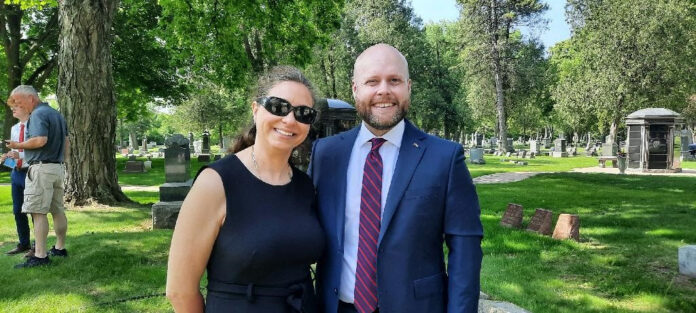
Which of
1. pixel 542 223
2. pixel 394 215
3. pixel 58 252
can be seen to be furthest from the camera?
pixel 542 223

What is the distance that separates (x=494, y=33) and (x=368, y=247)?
38374 mm

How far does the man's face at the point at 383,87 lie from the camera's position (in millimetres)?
2129

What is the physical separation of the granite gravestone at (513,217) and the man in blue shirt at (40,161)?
7177mm

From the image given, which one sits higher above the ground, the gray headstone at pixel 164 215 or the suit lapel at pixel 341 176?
the suit lapel at pixel 341 176

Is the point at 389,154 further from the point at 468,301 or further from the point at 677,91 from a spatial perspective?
the point at 677,91

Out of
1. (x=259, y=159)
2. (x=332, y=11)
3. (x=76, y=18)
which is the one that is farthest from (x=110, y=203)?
(x=259, y=159)

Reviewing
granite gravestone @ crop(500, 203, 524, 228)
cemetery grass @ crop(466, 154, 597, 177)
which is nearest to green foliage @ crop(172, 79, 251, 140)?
cemetery grass @ crop(466, 154, 597, 177)

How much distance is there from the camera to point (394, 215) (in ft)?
6.70

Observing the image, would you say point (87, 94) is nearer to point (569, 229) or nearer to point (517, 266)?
point (517, 266)

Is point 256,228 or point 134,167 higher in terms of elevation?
point 256,228

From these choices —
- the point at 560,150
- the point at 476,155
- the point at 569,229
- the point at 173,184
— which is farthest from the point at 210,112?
the point at 569,229

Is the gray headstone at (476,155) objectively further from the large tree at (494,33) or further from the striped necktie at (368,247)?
the striped necktie at (368,247)

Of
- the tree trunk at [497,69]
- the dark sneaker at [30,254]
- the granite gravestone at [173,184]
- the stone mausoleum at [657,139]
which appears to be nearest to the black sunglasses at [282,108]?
the dark sneaker at [30,254]

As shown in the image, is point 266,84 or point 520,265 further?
point 520,265
